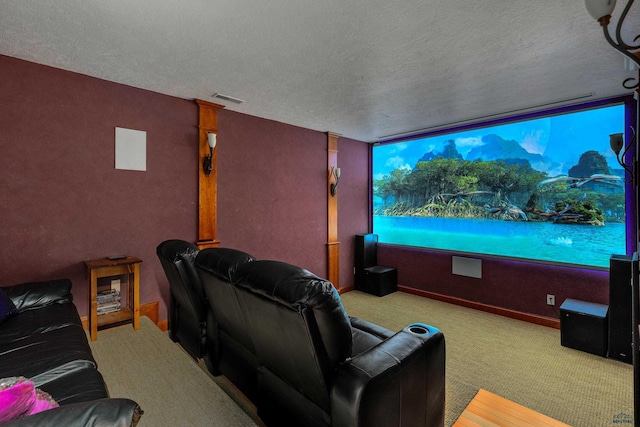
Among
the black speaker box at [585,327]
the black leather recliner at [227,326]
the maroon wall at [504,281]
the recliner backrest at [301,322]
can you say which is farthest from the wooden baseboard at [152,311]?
the black speaker box at [585,327]

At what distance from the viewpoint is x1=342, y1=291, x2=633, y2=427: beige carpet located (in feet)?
6.81

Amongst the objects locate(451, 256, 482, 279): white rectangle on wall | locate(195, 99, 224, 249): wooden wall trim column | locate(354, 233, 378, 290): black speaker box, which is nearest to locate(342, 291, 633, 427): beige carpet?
locate(451, 256, 482, 279): white rectangle on wall

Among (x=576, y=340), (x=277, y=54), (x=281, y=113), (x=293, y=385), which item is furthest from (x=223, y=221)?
(x=576, y=340)

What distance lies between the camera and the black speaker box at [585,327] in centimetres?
273

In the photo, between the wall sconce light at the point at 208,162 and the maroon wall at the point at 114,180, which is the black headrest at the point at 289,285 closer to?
the maroon wall at the point at 114,180

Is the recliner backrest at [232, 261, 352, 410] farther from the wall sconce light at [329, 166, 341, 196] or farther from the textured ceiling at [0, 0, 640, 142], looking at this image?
the wall sconce light at [329, 166, 341, 196]

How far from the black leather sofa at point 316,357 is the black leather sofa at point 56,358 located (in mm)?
626

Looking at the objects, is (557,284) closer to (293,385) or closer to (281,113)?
(293,385)

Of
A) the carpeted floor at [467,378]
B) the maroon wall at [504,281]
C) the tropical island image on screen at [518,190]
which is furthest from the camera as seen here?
the maroon wall at [504,281]

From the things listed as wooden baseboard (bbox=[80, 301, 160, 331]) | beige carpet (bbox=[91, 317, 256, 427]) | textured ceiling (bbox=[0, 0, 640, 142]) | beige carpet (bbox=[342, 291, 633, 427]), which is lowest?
beige carpet (bbox=[342, 291, 633, 427])

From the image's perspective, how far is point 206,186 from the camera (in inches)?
Result: 133

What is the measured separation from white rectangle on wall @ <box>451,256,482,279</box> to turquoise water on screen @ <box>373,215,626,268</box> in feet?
0.50

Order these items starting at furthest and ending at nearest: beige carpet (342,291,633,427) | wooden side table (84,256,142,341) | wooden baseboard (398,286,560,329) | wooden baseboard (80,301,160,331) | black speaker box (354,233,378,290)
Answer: black speaker box (354,233,378,290) < wooden baseboard (398,286,560,329) < wooden baseboard (80,301,160,331) < wooden side table (84,256,142,341) < beige carpet (342,291,633,427)

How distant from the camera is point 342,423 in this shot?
1176 mm
